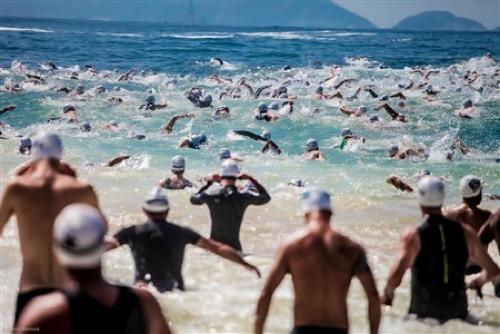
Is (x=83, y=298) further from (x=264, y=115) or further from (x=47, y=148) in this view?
(x=264, y=115)

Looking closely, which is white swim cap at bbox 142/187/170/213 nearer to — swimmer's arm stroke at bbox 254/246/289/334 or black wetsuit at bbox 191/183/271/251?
swimmer's arm stroke at bbox 254/246/289/334

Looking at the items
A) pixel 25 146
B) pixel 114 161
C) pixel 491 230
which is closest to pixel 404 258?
pixel 491 230

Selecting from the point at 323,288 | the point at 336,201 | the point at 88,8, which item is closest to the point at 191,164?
the point at 336,201

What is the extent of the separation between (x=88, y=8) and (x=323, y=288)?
172783 mm

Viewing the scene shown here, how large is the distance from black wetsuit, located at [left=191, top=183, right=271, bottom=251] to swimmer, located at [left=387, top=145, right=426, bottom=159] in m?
11.4

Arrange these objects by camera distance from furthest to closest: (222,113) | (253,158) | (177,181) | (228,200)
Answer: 1. (222,113)
2. (253,158)
3. (177,181)
4. (228,200)

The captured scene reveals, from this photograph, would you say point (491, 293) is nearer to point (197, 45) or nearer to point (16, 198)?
point (16, 198)

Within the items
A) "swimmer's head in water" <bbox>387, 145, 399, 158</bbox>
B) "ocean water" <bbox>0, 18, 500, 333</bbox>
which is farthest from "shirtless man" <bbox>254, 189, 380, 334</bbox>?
"swimmer's head in water" <bbox>387, 145, 399, 158</bbox>

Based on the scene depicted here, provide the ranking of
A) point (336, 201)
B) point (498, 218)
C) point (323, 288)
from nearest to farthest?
point (323, 288), point (498, 218), point (336, 201)

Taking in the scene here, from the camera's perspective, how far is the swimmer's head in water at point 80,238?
2992mm

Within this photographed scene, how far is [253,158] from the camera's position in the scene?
19.0 metres

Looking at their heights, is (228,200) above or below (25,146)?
above

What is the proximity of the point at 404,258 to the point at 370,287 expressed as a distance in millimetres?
1140

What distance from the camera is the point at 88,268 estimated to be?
306 cm
